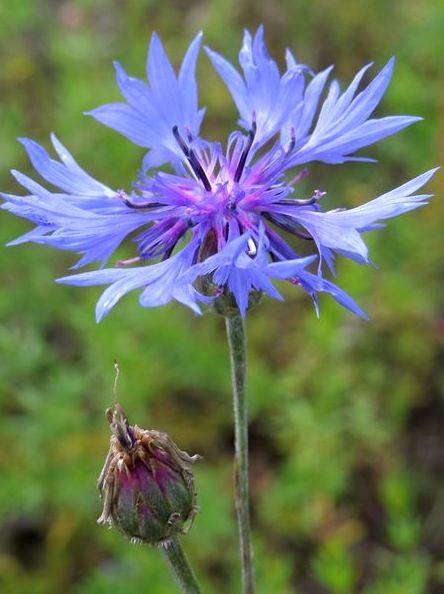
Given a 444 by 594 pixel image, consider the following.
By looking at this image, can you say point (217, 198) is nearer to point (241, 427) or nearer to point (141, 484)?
point (241, 427)

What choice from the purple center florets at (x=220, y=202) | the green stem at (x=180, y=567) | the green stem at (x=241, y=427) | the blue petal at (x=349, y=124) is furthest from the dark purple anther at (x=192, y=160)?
the green stem at (x=180, y=567)

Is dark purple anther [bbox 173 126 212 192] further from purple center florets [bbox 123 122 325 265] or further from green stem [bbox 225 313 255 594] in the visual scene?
green stem [bbox 225 313 255 594]

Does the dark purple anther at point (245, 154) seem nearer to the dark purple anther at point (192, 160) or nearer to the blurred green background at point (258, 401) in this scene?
the dark purple anther at point (192, 160)

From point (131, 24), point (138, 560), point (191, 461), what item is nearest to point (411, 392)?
point (138, 560)

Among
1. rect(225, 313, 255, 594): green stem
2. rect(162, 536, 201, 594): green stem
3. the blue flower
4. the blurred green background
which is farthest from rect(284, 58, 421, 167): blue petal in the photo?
the blurred green background

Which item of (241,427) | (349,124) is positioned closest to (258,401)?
(241,427)

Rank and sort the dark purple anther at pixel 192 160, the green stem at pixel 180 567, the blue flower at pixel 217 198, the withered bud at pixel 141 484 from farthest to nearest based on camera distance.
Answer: the dark purple anther at pixel 192 160
the green stem at pixel 180 567
the withered bud at pixel 141 484
the blue flower at pixel 217 198

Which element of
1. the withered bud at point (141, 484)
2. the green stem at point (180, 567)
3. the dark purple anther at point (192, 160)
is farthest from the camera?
the dark purple anther at point (192, 160)
